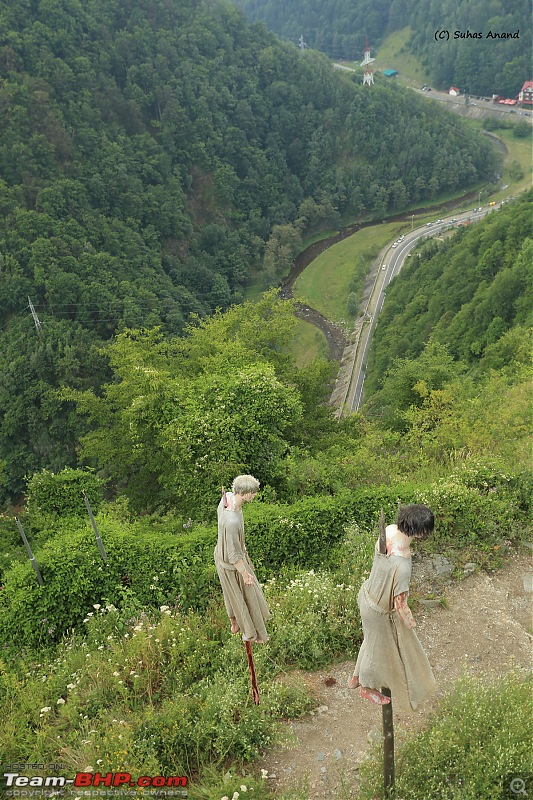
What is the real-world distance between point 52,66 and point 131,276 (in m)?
26.4

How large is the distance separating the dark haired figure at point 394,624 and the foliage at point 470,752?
2.36ft

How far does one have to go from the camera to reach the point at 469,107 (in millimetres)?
122250

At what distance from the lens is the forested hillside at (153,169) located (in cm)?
4969

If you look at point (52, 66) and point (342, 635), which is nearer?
point (342, 635)

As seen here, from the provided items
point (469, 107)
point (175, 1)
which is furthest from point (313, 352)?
point (469, 107)

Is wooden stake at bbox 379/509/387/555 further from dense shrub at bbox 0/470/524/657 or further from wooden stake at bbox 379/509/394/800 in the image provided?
dense shrub at bbox 0/470/524/657

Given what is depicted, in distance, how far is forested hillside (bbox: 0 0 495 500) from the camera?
49.7m

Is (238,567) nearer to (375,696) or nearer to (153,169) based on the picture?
(375,696)

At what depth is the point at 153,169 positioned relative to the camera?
228ft

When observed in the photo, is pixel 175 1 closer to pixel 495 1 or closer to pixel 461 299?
pixel 461 299

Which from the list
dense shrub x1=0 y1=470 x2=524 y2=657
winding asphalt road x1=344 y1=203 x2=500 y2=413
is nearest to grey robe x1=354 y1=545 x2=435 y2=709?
dense shrub x1=0 y1=470 x2=524 y2=657

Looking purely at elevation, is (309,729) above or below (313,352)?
above

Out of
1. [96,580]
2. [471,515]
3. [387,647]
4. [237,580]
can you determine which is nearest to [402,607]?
[387,647]

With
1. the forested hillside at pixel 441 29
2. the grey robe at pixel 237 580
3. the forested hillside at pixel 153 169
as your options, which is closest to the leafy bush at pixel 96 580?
the grey robe at pixel 237 580
